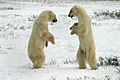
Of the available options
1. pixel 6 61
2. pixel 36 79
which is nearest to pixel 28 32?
pixel 6 61

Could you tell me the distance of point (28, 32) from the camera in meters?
17.5

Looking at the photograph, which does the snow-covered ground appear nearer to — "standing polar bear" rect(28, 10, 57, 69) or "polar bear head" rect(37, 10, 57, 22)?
"standing polar bear" rect(28, 10, 57, 69)

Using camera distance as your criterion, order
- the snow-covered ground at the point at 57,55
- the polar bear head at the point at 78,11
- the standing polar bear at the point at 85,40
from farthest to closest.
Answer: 1. the polar bear head at the point at 78,11
2. the standing polar bear at the point at 85,40
3. the snow-covered ground at the point at 57,55

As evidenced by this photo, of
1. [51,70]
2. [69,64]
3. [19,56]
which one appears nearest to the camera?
[51,70]

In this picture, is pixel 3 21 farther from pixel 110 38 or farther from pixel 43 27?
pixel 43 27

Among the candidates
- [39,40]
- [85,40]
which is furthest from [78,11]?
[39,40]

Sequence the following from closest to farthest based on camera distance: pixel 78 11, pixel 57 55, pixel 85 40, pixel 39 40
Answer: pixel 85 40, pixel 39 40, pixel 78 11, pixel 57 55

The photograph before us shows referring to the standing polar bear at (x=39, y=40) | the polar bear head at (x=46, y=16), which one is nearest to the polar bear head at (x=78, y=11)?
the polar bear head at (x=46, y=16)

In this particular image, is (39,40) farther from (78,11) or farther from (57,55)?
(57,55)

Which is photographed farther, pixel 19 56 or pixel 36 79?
pixel 19 56

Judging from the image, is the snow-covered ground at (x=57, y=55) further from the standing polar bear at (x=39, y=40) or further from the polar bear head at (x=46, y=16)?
the polar bear head at (x=46, y=16)

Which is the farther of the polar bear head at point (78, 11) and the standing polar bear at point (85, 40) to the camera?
the polar bear head at point (78, 11)

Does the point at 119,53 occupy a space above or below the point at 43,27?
below

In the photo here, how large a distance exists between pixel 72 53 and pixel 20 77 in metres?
4.68
